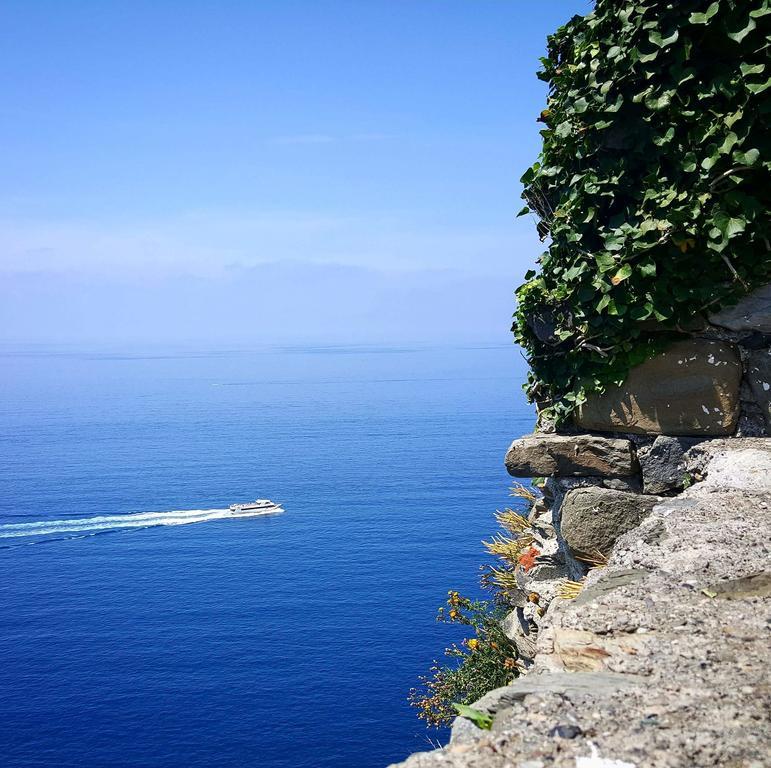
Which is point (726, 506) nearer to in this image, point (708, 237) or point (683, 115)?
point (708, 237)

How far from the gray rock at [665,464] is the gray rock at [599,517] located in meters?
0.09

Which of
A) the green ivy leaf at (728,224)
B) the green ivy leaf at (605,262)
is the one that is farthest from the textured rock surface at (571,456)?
the green ivy leaf at (728,224)

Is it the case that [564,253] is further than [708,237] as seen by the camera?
Yes

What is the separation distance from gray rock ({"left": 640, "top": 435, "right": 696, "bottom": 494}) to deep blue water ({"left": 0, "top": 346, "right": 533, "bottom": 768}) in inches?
1371

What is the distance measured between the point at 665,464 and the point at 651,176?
1.58 m

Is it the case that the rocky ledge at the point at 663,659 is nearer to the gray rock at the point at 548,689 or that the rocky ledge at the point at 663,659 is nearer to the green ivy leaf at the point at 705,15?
the gray rock at the point at 548,689

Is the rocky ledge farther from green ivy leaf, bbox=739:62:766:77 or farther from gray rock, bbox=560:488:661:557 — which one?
green ivy leaf, bbox=739:62:766:77

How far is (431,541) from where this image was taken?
209 ft

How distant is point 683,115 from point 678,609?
2.67 m

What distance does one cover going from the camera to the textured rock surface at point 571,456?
4.66m

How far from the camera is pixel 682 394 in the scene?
452 cm

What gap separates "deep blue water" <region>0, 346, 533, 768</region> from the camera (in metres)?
43.0

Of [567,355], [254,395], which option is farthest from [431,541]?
[254,395]

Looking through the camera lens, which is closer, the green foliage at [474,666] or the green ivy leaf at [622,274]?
the green ivy leaf at [622,274]
